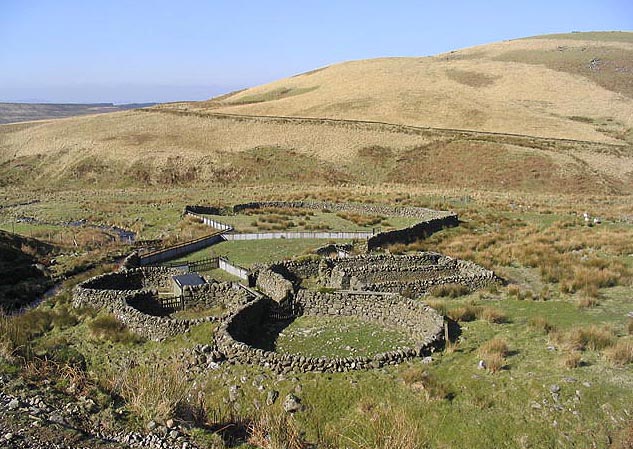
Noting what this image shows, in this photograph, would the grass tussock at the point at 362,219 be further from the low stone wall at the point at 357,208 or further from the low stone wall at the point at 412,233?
the low stone wall at the point at 412,233

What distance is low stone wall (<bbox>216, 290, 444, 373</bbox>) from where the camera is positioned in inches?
531

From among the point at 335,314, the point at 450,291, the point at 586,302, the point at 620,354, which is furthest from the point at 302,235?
the point at 620,354

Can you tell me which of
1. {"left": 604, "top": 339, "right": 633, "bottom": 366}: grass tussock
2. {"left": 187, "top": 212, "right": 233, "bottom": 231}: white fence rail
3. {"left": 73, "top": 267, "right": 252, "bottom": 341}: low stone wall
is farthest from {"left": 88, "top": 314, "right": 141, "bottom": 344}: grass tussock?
{"left": 187, "top": 212, "right": 233, "bottom": 231}: white fence rail

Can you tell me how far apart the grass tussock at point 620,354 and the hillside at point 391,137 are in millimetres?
57544

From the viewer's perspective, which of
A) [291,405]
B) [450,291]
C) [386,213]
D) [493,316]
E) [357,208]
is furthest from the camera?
[357,208]

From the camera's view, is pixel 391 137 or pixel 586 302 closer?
pixel 586 302

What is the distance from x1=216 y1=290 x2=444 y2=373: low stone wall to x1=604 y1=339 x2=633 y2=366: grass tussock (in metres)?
4.07

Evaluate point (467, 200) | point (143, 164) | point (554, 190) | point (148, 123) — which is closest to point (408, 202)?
point (467, 200)

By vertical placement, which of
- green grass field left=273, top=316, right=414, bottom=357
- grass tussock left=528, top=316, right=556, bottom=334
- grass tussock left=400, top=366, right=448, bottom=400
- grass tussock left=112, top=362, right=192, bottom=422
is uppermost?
grass tussock left=112, top=362, right=192, bottom=422

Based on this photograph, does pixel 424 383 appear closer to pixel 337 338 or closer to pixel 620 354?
pixel 337 338

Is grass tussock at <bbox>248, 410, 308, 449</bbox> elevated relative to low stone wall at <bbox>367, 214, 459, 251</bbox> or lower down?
elevated

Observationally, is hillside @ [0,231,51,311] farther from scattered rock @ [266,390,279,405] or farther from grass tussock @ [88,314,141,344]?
scattered rock @ [266,390,279,405]

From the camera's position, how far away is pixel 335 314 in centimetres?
1817

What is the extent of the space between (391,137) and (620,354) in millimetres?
77246
